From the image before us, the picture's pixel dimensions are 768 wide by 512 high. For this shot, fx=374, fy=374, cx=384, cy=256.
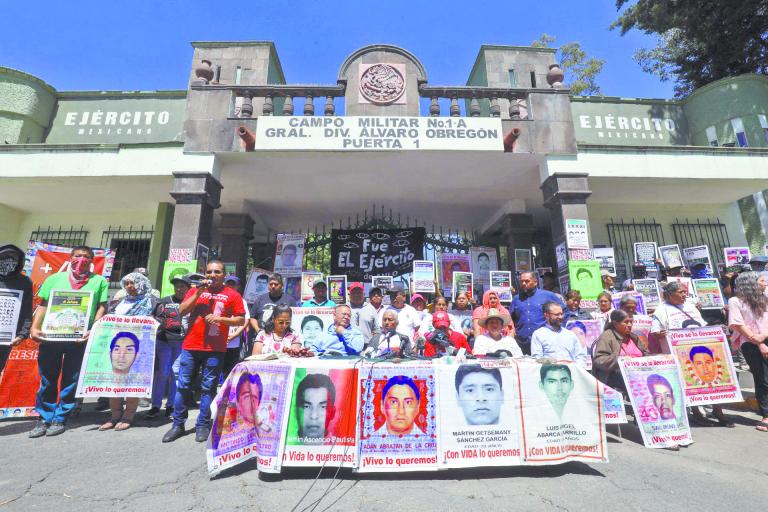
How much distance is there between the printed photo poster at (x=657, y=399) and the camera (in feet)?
12.5

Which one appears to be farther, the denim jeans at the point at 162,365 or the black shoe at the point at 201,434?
the denim jeans at the point at 162,365

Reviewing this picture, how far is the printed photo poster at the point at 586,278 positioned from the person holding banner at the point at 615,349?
2564mm

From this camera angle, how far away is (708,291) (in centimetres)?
725

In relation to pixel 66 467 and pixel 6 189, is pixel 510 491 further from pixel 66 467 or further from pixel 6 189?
pixel 6 189

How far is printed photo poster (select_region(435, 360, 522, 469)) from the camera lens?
306 centimetres

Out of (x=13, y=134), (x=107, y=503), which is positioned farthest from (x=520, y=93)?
(x=13, y=134)

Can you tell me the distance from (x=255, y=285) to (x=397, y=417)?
6.44 m

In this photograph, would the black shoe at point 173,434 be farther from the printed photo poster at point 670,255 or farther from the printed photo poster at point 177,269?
the printed photo poster at point 670,255

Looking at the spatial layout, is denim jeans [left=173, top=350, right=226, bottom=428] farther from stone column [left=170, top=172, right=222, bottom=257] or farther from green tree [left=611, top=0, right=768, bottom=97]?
green tree [left=611, top=0, right=768, bottom=97]

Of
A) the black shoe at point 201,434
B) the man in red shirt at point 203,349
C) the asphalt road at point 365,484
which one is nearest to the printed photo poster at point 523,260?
the asphalt road at point 365,484

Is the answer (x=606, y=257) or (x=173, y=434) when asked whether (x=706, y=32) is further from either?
(x=173, y=434)

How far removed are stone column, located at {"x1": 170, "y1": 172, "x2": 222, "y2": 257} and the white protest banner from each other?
135 centimetres

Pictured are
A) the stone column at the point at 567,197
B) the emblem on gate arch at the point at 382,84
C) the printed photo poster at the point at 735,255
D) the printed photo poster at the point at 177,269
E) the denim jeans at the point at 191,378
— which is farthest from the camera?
the printed photo poster at the point at 735,255

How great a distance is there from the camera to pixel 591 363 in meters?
4.74
